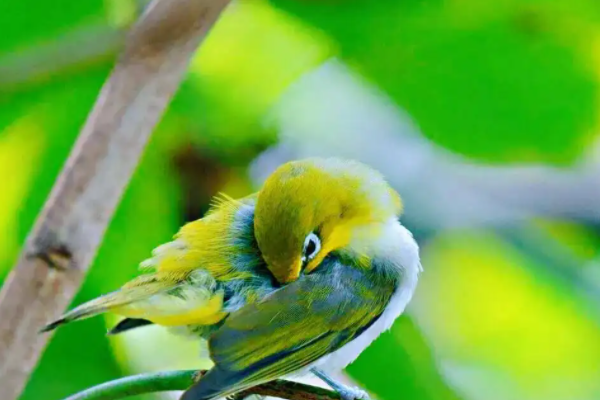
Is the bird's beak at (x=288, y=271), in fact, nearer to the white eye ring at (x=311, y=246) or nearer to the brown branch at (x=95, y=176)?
the white eye ring at (x=311, y=246)

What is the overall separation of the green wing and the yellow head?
0.03 metres

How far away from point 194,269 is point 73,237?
190 mm

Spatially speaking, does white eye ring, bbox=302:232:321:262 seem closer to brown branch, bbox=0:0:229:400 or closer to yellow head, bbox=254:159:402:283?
yellow head, bbox=254:159:402:283

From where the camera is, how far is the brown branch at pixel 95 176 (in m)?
0.56

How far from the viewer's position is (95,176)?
0.59 m

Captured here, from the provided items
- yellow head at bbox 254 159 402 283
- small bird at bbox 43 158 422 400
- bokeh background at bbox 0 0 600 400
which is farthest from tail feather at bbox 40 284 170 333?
bokeh background at bbox 0 0 600 400

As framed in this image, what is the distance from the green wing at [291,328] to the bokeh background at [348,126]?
11 cm

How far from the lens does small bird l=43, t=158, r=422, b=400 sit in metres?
0.68

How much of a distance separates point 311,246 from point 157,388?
0.84 feet

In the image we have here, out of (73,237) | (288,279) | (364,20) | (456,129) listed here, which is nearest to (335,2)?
(364,20)

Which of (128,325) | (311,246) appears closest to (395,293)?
(311,246)

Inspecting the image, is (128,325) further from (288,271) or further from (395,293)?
(395,293)

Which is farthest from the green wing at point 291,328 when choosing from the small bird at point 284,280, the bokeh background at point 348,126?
the bokeh background at point 348,126

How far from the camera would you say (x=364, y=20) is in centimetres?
94
